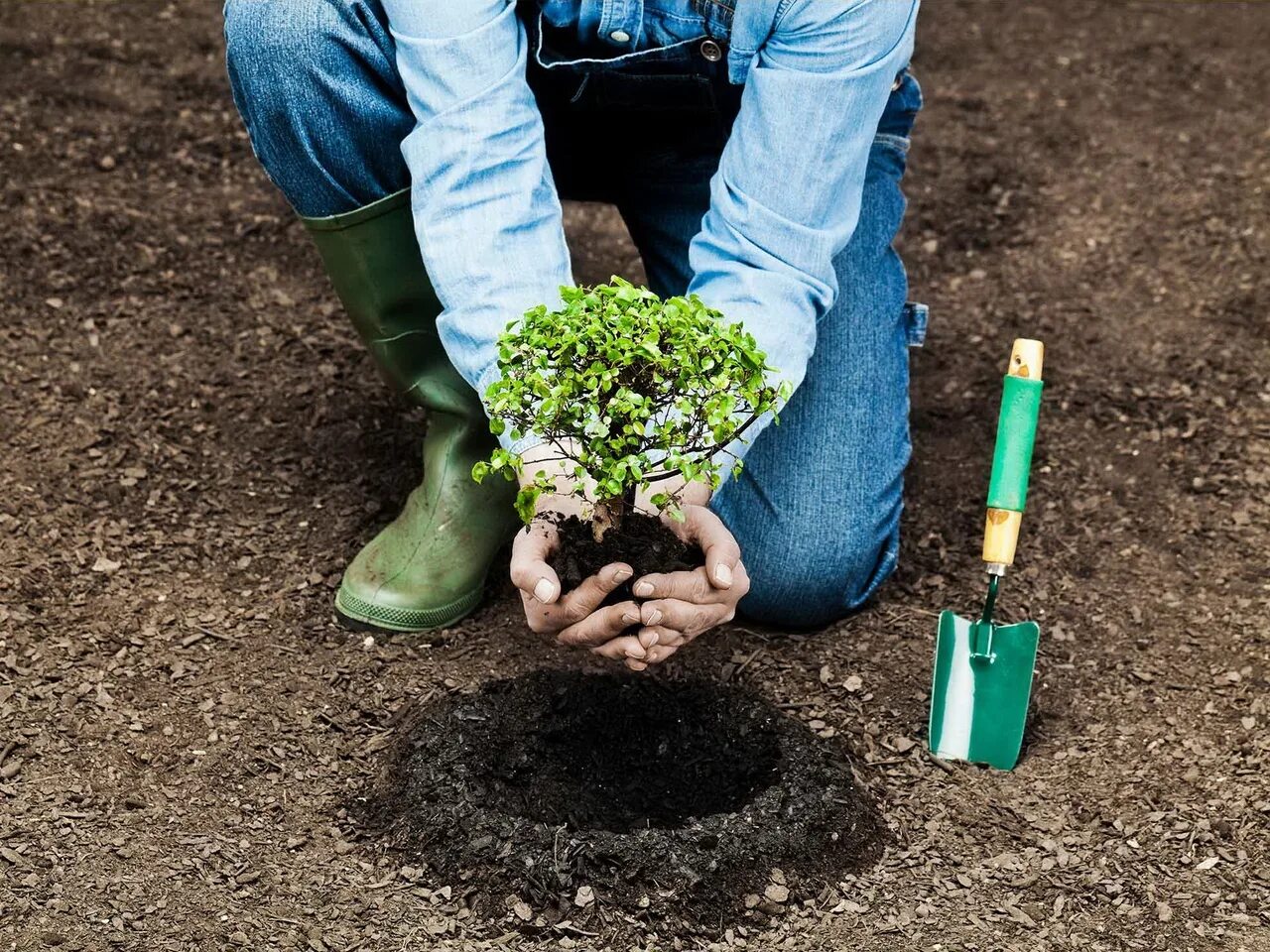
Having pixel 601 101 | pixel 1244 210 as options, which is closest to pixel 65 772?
pixel 601 101

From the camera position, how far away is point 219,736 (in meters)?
2.15

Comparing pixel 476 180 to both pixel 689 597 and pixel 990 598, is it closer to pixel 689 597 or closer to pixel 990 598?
pixel 689 597

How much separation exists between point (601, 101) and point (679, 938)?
4.59ft

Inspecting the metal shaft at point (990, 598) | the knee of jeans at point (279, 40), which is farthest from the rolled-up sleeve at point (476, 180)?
the metal shaft at point (990, 598)

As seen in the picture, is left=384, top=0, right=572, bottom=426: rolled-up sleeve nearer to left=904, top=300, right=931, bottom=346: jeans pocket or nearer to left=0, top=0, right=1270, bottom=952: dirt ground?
left=0, top=0, right=1270, bottom=952: dirt ground

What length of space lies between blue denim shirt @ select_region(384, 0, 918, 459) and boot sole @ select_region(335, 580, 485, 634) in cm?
50

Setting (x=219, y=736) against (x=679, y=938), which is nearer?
(x=679, y=938)

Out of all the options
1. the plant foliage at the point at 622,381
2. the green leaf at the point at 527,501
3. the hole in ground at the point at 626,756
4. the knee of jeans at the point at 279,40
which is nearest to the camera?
the plant foliage at the point at 622,381

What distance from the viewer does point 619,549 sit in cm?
193

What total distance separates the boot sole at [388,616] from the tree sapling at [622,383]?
676 mm

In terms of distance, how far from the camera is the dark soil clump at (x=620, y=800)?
6.17 ft

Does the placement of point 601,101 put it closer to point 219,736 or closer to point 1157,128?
point 219,736

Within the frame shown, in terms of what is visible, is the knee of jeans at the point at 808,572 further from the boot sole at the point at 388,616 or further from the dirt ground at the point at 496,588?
the boot sole at the point at 388,616

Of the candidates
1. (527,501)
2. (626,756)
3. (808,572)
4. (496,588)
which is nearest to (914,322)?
(808,572)
